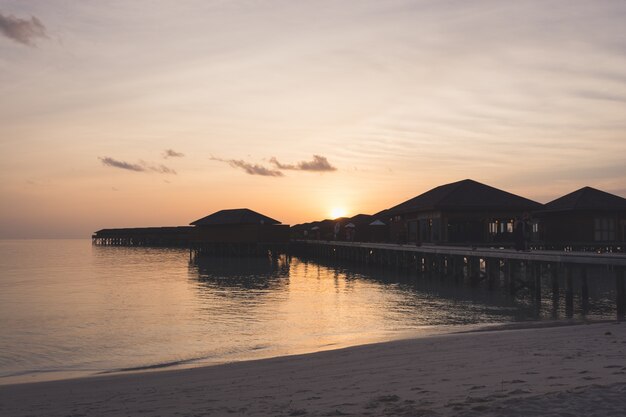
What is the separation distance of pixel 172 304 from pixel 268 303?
13.2 ft

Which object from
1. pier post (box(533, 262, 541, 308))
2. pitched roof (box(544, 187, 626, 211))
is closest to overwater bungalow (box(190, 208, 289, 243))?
pitched roof (box(544, 187, 626, 211))

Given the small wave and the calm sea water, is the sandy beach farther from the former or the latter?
the calm sea water

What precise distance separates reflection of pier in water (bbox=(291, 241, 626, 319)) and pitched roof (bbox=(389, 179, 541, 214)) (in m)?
3.87

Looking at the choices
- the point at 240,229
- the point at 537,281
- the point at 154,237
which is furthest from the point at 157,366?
the point at 154,237

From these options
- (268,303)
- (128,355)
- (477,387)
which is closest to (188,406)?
(477,387)

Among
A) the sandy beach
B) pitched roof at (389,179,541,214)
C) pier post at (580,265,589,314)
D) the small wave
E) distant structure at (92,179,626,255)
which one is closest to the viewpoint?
the sandy beach

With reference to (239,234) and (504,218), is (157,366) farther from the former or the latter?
(239,234)

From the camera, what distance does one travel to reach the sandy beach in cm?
618

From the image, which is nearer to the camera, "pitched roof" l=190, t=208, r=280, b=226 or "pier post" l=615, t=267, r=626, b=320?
"pier post" l=615, t=267, r=626, b=320

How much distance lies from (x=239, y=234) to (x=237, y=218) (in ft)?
Result: 6.66

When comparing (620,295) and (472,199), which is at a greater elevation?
(472,199)

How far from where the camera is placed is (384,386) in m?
7.41

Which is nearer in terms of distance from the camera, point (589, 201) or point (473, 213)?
point (473, 213)

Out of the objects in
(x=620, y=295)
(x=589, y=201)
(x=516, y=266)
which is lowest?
(x=620, y=295)
